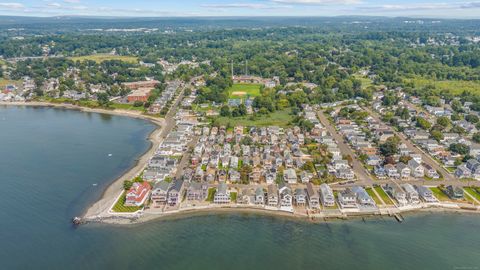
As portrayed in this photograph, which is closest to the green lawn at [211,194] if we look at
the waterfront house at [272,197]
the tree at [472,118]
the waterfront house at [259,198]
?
the waterfront house at [259,198]

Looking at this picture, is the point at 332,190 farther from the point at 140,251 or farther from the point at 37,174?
the point at 37,174

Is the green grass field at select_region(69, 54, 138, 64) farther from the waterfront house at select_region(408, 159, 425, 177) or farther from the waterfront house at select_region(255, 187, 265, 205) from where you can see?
the waterfront house at select_region(408, 159, 425, 177)

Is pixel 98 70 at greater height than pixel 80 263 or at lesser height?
greater

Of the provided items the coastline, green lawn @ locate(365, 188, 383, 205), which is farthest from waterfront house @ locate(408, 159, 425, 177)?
green lawn @ locate(365, 188, 383, 205)

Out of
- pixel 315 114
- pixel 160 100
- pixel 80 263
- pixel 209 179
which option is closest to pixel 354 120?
pixel 315 114

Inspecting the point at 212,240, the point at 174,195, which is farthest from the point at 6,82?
the point at 212,240

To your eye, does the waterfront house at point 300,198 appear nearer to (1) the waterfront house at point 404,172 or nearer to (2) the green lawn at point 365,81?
(1) the waterfront house at point 404,172
